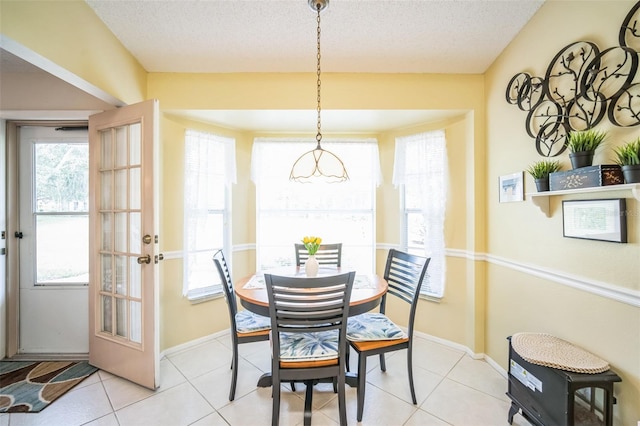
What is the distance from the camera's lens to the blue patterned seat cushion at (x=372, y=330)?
1759 mm

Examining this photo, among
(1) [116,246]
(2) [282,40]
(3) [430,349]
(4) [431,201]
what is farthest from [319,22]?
(3) [430,349]

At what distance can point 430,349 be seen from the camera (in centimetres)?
254

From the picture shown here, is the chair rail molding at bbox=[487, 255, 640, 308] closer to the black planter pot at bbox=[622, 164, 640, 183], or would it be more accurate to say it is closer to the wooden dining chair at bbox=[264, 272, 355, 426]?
the black planter pot at bbox=[622, 164, 640, 183]

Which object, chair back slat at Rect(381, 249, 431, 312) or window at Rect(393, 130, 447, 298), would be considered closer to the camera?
chair back slat at Rect(381, 249, 431, 312)

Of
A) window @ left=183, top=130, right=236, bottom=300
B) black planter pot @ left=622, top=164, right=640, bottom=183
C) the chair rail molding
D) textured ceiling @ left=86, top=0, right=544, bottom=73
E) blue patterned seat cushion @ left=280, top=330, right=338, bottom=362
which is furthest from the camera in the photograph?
window @ left=183, top=130, right=236, bottom=300

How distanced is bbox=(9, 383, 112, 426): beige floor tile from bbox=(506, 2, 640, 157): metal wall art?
3554mm

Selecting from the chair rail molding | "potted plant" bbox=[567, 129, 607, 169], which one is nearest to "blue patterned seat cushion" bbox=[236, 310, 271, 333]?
the chair rail molding

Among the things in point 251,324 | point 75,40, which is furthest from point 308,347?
point 75,40

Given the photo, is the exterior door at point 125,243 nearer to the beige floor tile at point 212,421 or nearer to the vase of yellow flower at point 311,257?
the beige floor tile at point 212,421

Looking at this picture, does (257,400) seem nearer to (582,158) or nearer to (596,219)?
(596,219)

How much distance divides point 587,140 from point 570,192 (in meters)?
0.29

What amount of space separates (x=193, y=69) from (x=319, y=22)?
1332 millimetres

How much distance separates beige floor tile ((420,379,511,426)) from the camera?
1656 millimetres

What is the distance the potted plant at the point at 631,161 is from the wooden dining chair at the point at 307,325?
1373 mm
